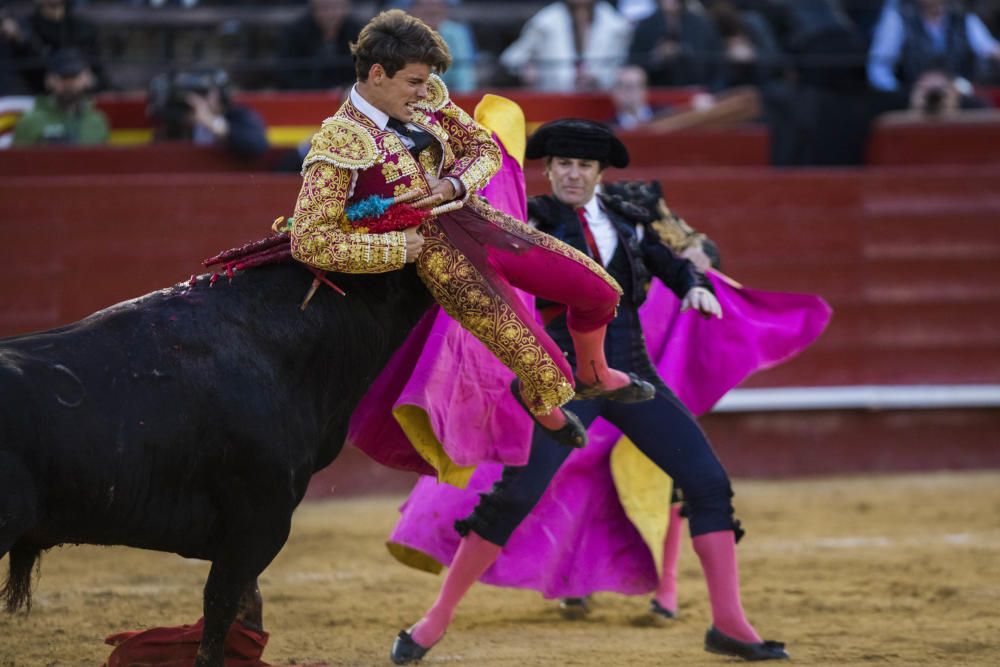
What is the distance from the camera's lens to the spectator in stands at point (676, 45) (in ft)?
28.9

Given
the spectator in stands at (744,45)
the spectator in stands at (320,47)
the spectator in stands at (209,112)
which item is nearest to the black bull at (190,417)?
the spectator in stands at (209,112)

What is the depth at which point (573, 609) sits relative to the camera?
5160 millimetres

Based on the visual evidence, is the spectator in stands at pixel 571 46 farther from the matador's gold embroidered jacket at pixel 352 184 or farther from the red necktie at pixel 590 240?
the matador's gold embroidered jacket at pixel 352 184

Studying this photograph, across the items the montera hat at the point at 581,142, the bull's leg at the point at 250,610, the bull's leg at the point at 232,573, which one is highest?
the montera hat at the point at 581,142

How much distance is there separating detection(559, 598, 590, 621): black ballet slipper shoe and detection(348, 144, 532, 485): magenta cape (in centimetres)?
101

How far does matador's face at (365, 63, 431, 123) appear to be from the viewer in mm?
3645

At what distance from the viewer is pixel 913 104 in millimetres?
8578

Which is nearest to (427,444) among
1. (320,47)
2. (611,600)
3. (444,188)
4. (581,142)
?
(444,188)

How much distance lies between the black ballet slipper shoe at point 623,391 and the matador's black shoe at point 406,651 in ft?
2.84

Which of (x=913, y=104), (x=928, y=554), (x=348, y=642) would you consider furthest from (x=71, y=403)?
(x=913, y=104)

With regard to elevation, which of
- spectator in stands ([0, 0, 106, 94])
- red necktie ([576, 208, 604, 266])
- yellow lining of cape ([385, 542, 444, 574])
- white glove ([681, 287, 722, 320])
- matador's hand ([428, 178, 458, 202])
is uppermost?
spectator in stands ([0, 0, 106, 94])

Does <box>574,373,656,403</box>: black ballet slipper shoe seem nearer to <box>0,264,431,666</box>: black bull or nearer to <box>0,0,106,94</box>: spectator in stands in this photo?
<box>0,264,431,666</box>: black bull

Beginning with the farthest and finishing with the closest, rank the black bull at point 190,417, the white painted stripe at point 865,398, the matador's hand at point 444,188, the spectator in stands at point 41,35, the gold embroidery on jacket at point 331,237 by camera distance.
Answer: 1. the spectator in stands at point 41,35
2. the white painted stripe at point 865,398
3. the matador's hand at point 444,188
4. the gold embroidery on jacket at point 331,237
5. the black bull at point 190,417

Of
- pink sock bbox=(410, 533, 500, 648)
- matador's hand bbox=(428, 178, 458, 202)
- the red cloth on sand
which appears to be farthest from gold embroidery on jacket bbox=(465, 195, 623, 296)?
the red cloth on sand
